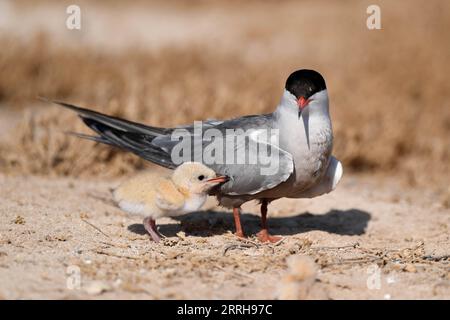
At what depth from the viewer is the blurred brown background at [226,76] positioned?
6.46m

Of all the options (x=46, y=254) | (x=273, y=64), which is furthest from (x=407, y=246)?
(x=273, y=64)

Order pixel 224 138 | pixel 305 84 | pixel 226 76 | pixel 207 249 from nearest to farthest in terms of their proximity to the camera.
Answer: pixel 207 249, pixel 305 84, pixel 224 138, pixel 226 76

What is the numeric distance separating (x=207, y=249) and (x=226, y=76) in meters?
5.04

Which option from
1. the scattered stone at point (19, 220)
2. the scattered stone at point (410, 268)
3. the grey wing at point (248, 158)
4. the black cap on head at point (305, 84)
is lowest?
the scattered stone at point (410, 268)

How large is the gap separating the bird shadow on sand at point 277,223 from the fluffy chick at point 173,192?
340mm

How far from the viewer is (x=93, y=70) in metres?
8.72

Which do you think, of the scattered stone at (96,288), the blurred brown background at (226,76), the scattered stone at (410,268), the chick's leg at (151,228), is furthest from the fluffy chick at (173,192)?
the blurred brown background at (226,76)

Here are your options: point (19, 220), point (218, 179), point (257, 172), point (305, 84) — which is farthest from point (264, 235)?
point (19, 220)

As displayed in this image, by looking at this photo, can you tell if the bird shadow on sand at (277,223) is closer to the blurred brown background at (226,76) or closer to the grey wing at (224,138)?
the grey wing at (224,138)

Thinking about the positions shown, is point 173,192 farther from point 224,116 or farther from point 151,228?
point 224,116

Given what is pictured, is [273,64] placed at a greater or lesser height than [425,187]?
greater

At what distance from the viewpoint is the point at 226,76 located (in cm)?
885

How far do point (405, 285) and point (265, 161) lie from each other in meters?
1.15
